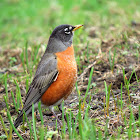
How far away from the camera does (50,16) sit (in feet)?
30.7

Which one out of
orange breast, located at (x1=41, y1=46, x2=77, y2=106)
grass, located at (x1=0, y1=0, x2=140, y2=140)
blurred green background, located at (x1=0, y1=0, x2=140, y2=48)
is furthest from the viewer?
blurred green background, located at (x1=0, y1=0, x2=140, y2=48)

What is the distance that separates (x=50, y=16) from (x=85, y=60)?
4.36 meters

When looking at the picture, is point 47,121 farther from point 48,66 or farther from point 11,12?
point 11,12

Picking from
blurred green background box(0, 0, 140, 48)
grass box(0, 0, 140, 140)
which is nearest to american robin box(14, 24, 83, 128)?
grass box(0, 0, 140, 140)

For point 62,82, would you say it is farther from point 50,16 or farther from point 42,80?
point 50,16

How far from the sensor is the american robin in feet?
12.8

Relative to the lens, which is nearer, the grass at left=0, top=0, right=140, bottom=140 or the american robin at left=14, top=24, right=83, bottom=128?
the grass at left=0, top=0, right=140, bottom=140

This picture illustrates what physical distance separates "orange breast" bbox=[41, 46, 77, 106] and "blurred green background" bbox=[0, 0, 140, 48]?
128 inches

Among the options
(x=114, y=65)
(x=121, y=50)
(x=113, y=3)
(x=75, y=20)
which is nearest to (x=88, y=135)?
(x=114, y=65)

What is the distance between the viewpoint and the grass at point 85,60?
333 cm

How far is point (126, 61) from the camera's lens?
16.5 feet

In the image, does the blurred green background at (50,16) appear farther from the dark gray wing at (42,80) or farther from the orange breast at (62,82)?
the orange breast at (62,82)

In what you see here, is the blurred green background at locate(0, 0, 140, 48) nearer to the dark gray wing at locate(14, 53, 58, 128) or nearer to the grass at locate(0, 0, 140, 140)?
the grass at locate(0, 0, 140, 140)

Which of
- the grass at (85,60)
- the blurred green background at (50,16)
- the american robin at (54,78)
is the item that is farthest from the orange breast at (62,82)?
the blurred green background at (50,16)
